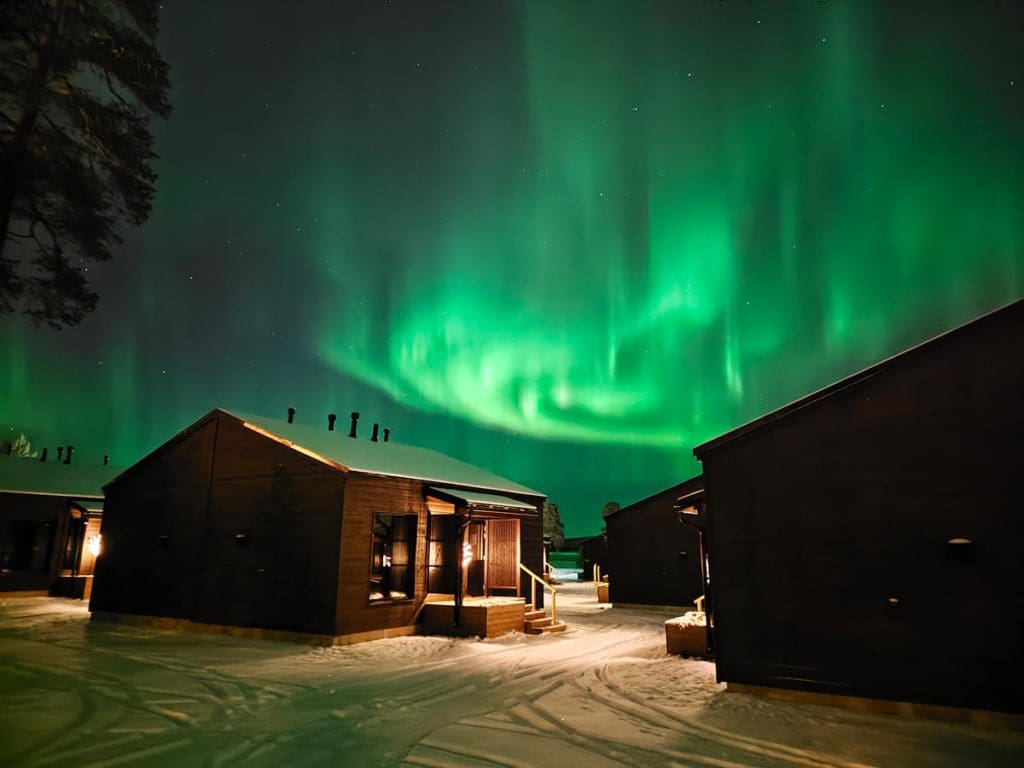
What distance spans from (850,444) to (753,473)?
1.50 metres

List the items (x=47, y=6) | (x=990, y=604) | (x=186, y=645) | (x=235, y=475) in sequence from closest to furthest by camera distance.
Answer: (x=990, y=604)
(x=47, y=6)
(x=186, y=645)
(x=235, y=475)

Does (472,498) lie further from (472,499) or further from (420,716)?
(420,716)

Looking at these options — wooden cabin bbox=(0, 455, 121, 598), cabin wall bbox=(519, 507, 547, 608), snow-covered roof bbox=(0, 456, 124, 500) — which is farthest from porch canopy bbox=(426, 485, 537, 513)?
snow-covered roof bbox=(0, 456, 124, 500)

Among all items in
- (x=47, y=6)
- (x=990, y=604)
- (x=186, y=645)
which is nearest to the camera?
(x=990, y=604)

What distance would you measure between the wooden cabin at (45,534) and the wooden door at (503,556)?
56.0 feet

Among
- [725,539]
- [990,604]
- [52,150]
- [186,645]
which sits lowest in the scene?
[186,645]

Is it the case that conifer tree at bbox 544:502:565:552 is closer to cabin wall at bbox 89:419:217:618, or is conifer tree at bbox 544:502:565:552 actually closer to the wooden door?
the wooden door

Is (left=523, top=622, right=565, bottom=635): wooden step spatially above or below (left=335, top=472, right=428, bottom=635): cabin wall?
below

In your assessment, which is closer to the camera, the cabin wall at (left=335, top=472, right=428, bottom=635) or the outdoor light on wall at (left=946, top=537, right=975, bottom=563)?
the outdoor light on wall at (left=946, top=537, right=975, bottom=563)

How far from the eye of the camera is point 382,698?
870cm

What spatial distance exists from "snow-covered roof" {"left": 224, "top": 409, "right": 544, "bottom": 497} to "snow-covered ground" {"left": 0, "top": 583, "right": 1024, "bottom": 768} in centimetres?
467

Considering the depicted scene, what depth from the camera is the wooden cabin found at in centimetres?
2403

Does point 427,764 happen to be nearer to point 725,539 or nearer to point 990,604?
point 725,539

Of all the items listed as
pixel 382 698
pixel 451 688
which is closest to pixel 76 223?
pixel 382 698
